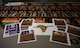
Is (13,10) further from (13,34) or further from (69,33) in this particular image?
(69,33)

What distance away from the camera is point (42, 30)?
1.22 metres

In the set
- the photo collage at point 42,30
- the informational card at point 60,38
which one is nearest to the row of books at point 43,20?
the photo collage at point 42,30

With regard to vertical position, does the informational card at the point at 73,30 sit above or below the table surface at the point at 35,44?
above

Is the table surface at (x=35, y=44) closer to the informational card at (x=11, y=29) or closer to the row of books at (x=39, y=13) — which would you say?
the informational card at (x=11, y=29)

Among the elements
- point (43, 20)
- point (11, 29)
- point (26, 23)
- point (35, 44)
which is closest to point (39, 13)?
point (43, 20)

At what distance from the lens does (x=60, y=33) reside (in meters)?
1.17

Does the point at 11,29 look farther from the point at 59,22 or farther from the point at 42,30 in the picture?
the point at 59,22

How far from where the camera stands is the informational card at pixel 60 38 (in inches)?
42.1

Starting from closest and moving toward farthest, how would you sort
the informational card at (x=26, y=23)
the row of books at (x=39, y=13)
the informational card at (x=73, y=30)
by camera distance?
the informational card at (x=73, y=30), the informational card at (x=26, y=23), the row of books at (x=39, y=13)

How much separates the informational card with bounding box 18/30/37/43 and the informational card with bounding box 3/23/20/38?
7 centimetres

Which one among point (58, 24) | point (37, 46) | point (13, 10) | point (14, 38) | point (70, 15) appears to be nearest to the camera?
point (37, 46)

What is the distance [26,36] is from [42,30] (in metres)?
0.20

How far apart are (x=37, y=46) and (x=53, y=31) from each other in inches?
10.7

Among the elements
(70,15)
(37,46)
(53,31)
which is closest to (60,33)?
(53,31)
